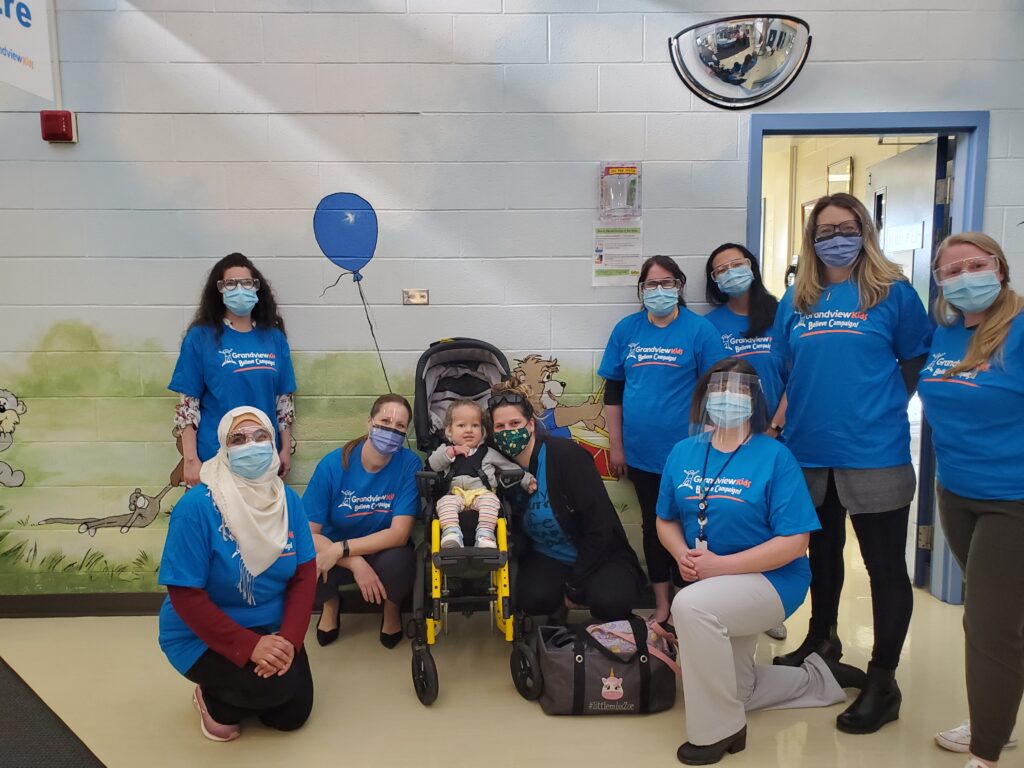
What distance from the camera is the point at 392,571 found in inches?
118

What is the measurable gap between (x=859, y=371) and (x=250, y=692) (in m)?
2.19

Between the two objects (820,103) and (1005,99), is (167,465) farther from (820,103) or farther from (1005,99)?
(1005,99)

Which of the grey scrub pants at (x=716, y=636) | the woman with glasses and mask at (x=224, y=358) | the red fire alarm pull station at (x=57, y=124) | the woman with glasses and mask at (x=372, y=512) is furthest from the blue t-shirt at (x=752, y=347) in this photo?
the red fire alarm pull station at (x=57, y=124)

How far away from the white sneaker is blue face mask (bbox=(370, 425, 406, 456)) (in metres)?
2.08

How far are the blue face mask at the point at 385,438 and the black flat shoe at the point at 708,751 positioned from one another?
57.9 inches

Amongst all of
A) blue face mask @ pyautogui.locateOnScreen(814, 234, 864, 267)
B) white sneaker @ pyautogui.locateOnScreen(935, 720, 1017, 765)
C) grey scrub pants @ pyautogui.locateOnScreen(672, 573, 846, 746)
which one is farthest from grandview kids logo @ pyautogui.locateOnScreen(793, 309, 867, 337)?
white sneaker @ pyautogui.locateOnScreen(935, 720, 1017, 765)

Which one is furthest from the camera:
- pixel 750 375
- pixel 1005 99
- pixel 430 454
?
pixel 1005 99

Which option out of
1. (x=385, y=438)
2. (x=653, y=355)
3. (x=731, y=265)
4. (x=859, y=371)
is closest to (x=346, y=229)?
(x=385, y=438)

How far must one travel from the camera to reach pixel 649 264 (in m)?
3.06

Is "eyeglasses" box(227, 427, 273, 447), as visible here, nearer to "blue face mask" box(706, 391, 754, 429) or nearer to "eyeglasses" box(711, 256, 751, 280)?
"blue face mask" box(706, 391, 754, 429)

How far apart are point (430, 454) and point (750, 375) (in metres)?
1.31

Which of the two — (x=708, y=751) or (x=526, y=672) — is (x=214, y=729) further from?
(x=708, y=751)

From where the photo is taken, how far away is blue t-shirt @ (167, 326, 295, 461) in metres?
3.06

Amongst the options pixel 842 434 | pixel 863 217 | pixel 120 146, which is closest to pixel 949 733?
pixel 842 434
